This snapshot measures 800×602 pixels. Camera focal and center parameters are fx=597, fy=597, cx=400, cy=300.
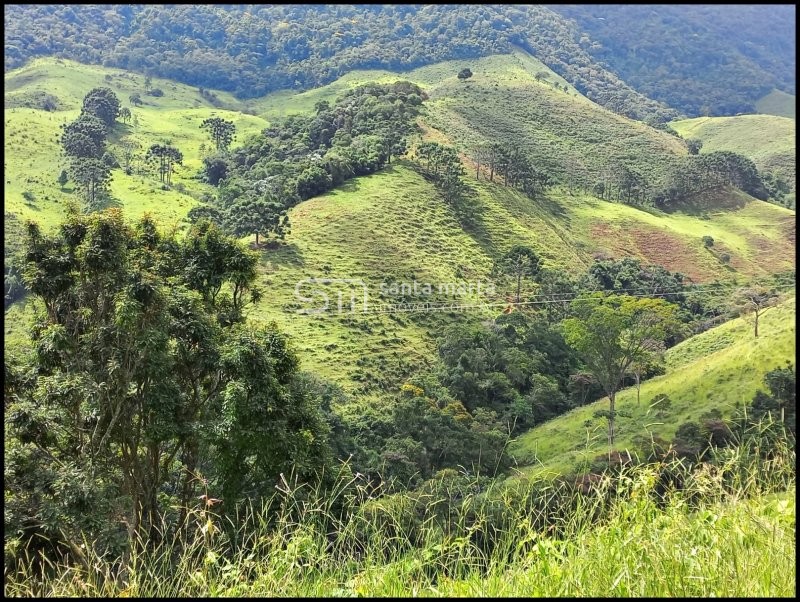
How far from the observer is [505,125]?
84.6 m

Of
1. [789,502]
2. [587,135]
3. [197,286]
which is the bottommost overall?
[587,135]

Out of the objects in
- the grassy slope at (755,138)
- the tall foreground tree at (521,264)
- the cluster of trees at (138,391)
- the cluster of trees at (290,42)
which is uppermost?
the cluster of trees at (290,42)

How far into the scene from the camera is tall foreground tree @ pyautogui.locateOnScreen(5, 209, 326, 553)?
852 cm

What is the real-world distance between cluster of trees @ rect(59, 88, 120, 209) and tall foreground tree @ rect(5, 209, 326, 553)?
49.7 m

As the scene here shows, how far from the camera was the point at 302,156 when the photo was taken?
67.8 metres

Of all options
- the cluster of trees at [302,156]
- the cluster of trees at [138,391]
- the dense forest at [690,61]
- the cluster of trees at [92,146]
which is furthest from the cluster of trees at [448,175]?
the dense forest at [690,61]

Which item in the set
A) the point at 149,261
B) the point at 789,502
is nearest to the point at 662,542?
the point at 789,502

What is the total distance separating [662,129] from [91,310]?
112561 millimetres

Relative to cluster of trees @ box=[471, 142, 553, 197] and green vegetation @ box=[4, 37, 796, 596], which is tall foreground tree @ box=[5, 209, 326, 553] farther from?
cluster of trees @ box=[471, 142, 553, 197]

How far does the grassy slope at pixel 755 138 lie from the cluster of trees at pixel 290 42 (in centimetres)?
1082

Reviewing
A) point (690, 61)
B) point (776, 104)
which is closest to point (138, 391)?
point (776, 104)

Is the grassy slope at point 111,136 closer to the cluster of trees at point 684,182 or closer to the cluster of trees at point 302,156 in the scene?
the cluster of trees at point 302,156

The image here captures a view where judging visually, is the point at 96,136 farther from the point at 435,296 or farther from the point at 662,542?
the point at 662,542

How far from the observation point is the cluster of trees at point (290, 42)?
13138cm
